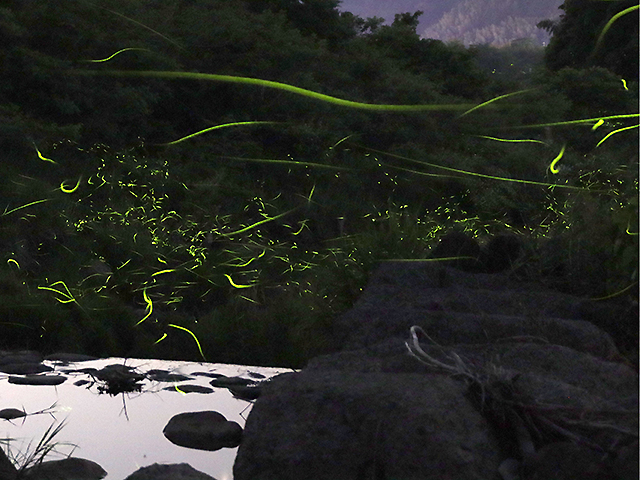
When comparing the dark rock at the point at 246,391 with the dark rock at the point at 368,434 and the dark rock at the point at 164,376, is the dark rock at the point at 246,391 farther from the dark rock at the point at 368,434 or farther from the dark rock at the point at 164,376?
the dark rock at the point at 368,434

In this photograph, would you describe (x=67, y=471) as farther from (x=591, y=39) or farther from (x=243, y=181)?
(x=591, y=39)

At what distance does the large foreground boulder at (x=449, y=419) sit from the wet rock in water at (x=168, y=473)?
0.40 ft

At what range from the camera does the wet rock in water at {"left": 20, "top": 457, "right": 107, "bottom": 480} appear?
1.99 metres

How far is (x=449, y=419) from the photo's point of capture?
1.86 meters

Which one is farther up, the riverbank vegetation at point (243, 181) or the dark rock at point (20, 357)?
the riverbank vegetation at point (243, 181)

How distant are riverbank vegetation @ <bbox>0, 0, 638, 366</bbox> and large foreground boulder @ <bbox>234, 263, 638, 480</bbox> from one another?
25.7 inches

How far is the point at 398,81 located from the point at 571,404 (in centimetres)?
739

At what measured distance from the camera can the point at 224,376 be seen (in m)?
3.21

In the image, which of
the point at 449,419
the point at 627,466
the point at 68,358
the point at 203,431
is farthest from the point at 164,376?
the point at 627,466

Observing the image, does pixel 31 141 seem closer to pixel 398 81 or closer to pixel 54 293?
pixel 54 293

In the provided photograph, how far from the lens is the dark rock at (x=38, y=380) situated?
3035 millimetres

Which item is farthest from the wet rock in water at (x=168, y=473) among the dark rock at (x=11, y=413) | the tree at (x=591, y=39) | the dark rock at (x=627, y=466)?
the tree at (x=591, y=39)

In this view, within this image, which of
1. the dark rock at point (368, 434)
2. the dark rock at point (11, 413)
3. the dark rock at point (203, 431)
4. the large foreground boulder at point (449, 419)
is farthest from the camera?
the dark rock at point (11, 413)

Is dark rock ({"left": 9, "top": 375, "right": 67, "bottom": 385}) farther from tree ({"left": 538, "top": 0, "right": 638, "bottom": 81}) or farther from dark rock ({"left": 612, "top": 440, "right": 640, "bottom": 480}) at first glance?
tree ({"left": 538, "top": 0, "right": 638, "bottom": 81})
